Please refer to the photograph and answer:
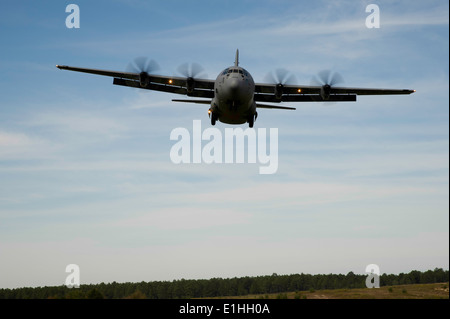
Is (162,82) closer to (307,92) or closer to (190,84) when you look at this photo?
(190,84)

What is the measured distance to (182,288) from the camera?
87.4m

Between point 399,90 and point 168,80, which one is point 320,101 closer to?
point 399,90

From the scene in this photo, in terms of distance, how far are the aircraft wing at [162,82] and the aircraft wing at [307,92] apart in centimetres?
388

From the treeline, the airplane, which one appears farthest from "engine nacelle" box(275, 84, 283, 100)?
the treeline

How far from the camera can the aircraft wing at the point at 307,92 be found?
33.8 meters

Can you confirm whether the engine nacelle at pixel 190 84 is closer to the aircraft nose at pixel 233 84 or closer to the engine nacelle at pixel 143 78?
the engine nacelle at pixel 143 78

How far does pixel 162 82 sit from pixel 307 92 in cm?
1040

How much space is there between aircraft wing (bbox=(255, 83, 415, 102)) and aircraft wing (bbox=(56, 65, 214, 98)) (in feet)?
12.7

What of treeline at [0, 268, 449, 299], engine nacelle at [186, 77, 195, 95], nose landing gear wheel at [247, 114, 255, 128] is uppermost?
engine nacelle at [186, 77, 195, 95]

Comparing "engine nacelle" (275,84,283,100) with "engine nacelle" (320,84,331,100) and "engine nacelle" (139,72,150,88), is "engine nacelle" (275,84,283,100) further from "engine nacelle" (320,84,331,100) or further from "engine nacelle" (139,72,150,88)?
"engine nacelle" (139,72,150,88)

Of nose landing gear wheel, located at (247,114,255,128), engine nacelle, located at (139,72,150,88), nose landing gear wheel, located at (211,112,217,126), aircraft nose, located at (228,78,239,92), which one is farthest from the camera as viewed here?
nose landing gear wheel, located at (247,114,255,128)

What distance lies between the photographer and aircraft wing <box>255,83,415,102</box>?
33.8 metres
